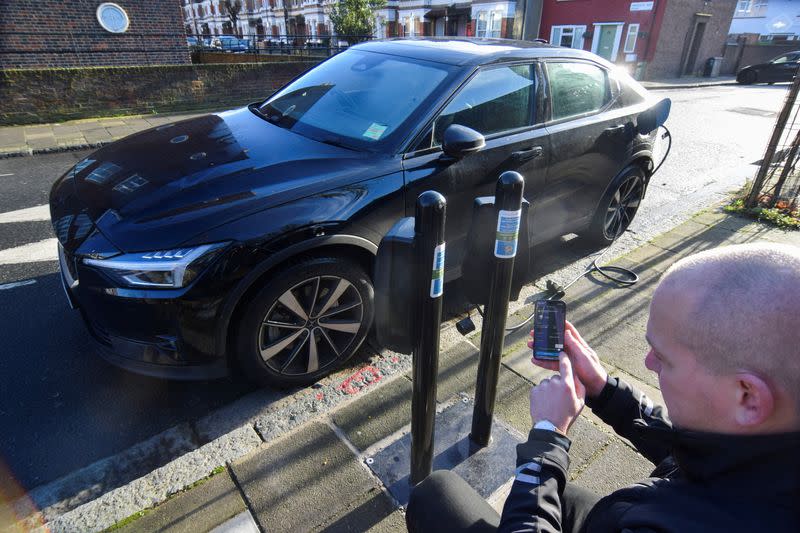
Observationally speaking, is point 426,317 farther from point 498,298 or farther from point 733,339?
point 733,339

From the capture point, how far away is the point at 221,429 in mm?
2395

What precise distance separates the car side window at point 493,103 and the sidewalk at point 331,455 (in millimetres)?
1337

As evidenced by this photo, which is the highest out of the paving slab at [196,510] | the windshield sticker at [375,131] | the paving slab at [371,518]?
the windshield sticker at [375,131]

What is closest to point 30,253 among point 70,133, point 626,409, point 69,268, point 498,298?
point 69,268

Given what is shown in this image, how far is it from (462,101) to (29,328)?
3.16m

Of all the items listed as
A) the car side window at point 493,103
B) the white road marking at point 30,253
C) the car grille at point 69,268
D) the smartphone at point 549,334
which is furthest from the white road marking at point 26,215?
the smartphone at point 549,334

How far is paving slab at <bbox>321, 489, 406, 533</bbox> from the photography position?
6.23 ft

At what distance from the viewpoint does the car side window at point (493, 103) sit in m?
2.88

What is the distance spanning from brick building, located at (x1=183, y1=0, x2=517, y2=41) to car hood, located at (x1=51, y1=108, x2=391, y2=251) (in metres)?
17.0

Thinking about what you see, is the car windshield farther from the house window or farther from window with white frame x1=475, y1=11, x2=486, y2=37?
window with white frame x1=475, y1=11, x2=486, y2=37

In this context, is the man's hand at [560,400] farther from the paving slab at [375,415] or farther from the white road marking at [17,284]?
the white road marking at [17,284]

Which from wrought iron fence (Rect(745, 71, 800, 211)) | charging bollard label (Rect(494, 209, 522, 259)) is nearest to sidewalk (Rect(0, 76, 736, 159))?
charging bollard label (Rect(494, 209, 522, 259))

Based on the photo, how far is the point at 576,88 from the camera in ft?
12.0

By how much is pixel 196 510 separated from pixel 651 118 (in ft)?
14.3
